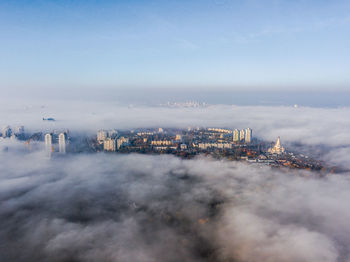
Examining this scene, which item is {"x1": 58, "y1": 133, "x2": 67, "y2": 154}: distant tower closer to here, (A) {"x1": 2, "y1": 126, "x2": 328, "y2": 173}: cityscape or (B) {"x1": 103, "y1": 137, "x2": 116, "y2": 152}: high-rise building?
(A) {"x1": 2, "y1": 126, "x2": 328, "y2": 173}: cityscape

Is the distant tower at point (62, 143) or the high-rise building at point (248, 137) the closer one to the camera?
the distant tower at point (62, 143)

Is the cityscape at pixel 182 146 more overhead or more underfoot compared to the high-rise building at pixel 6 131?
more underfoot

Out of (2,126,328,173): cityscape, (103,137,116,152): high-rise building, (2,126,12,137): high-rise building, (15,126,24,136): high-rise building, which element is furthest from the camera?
(15,126,24,136): high-rise building

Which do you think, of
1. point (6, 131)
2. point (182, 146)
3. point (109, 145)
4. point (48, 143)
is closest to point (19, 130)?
point (6, 131)

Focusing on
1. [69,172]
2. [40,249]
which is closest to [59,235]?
[40,249]

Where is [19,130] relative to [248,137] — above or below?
above

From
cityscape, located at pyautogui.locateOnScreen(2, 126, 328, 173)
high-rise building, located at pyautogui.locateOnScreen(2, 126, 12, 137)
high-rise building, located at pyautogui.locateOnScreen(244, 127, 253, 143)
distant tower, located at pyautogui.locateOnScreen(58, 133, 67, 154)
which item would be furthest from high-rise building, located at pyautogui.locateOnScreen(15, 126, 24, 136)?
high-rise building, located at pyautogui.locateOnScreen(244, 127, 253, 143)

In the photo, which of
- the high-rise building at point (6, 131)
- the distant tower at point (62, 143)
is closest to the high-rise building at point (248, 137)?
the distant tower at point (62, 143)

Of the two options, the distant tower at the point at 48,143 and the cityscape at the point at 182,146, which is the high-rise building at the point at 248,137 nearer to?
the cityscape at the point at 182,146

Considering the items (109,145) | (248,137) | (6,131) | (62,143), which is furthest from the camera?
(248,137)

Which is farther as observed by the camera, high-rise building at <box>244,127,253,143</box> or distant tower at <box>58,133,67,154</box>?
high-rise building at <box>244,127,253,143</box>

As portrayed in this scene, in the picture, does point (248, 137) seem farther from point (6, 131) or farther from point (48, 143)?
point (6, 131)
